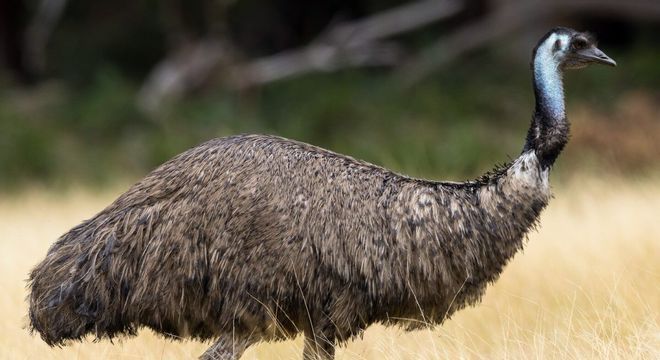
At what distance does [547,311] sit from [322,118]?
858cm

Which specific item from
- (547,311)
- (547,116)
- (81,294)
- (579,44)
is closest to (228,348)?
(81,294)

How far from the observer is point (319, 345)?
4.70 meters

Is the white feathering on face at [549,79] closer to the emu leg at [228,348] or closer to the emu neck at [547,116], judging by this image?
the emu neck at [547,116]

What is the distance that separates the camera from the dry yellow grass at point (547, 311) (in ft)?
16.4

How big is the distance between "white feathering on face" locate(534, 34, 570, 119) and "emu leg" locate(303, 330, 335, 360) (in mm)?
1225

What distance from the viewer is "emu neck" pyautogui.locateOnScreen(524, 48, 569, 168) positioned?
4.85 m

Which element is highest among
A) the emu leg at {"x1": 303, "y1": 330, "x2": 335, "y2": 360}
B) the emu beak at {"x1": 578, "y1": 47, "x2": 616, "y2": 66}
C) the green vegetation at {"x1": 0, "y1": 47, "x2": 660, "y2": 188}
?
the emu beak at {"x1": 578, "y1": 47, "x2": 616, "y2": 66}

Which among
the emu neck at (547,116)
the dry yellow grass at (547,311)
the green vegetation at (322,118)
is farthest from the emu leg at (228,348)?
the green vegetation at (322,118)

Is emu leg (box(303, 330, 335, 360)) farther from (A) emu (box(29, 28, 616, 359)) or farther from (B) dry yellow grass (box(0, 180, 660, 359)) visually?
(B) dry yellow grass (box(0, 180, 660, 359))

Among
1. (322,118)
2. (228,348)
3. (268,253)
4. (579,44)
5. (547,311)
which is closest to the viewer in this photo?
(268,253)

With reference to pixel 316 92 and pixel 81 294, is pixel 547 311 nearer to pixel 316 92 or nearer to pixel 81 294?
pixel 81 294

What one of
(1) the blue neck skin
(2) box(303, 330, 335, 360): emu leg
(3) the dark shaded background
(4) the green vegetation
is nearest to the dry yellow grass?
(2) box(303, 330, 335, 360): emu leg

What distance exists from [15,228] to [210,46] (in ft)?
20.2

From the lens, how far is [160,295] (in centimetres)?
460
